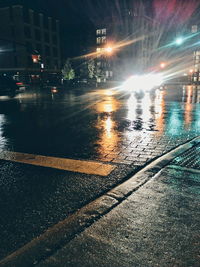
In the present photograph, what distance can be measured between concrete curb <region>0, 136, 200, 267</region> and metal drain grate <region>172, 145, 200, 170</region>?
0.68 m

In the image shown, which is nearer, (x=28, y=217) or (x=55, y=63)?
(x=28, y=217)

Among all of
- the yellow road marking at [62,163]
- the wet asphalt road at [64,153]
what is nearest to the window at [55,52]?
the wet asphalt road at [64,153]

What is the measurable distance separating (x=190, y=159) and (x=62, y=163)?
258 cm

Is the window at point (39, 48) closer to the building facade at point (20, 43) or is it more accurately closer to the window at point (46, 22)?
the building facade at point (20, 43)

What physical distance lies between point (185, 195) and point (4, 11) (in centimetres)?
5913

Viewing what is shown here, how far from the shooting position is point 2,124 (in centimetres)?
896

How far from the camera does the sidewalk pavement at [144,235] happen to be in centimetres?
211

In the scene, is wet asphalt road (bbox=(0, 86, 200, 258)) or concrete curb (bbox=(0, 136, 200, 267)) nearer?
concrete curb (bbox=(0, 136, 200, 267))

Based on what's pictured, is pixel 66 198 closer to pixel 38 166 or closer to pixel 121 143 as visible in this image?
pixel 38 166

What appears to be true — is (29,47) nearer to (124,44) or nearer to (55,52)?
(55,52)

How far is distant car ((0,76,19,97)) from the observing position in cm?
2144

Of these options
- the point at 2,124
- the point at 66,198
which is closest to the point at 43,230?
the point at 66,198

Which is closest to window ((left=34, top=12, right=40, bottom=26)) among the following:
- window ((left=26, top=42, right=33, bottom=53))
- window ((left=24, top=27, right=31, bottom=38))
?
window ((left=24, top=27, right=31, bottom=38))

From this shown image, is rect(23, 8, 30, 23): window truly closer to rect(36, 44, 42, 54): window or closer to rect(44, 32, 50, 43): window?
rect(36, 44, 42, 54): window
